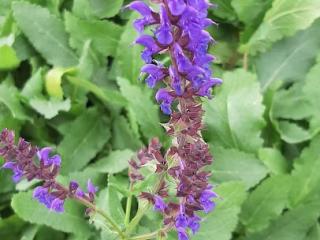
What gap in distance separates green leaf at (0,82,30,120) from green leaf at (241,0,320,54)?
0.84 metres

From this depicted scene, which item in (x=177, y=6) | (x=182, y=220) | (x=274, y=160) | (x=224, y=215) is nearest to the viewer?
(x=177, y=6)

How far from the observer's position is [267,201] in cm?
201

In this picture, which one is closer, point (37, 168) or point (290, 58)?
point (37, 168)

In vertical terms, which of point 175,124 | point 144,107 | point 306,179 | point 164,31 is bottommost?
point 306,179

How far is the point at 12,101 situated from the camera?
2111 mm

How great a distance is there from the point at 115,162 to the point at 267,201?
1.75ft

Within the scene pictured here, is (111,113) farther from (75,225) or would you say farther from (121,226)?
(121,226)

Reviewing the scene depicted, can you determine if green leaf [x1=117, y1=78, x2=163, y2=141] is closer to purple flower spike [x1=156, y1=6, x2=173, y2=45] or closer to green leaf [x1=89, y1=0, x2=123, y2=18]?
green leaf [x1=89, y1=0, x2=123, y2=18]

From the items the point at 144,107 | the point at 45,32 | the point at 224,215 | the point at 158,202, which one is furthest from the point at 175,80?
the point at 45,32

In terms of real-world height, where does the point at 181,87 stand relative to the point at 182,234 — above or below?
above

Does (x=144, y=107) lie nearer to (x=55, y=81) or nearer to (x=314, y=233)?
(x=55, y=81)

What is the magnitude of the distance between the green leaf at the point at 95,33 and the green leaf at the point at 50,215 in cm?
63

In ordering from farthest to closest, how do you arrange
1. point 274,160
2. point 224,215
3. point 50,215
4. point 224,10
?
point 224,10 < point 274,160 < point 50,215 < point 224,215

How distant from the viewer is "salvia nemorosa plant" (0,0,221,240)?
3.48 feet
